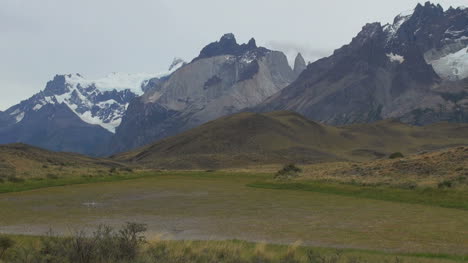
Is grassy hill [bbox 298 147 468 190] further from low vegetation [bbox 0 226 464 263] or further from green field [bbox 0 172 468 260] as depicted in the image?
low vegetation [bbox 0 226 464 263]

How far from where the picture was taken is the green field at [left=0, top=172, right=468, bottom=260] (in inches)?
714

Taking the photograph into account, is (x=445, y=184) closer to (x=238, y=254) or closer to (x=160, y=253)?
(x=238, y=254)

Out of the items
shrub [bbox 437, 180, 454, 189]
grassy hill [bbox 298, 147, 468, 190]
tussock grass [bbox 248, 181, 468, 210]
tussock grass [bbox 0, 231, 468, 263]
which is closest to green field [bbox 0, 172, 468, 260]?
tussock grass [bbox 248, 181, 468, 210]

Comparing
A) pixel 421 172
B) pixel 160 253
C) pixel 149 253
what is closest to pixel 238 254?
pixel 160 253

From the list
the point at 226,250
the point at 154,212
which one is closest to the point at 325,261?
the point at 226,250

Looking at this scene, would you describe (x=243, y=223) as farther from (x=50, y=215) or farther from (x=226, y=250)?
(x=50, y=215)

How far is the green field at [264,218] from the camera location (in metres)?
18.1

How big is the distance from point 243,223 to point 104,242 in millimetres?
11510

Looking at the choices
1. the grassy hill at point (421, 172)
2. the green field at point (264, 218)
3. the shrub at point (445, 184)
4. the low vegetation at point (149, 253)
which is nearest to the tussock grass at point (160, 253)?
the low vegetation at point (149, 253)

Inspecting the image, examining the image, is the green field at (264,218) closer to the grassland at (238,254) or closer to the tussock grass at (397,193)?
the tussock grass at (397,193)

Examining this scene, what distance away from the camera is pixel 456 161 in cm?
4381

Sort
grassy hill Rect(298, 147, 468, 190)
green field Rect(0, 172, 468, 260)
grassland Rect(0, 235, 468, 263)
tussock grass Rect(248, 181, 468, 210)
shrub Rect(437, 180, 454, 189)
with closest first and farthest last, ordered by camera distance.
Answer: grassland Rect(0, 235, 468, 263), green field Rect(0, 172, 468, 260), tussock grass Rect(248, 181, 468, 210), shrub Rect(437, 180, 454, 189), grassy hill Rect(298, 147, 468, 190)

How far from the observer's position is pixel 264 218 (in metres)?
24.8

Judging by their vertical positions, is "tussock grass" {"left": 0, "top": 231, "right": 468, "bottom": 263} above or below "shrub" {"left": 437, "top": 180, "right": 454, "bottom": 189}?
below
